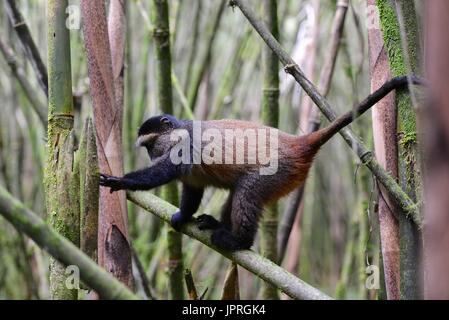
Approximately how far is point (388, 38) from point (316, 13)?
7.24 feet

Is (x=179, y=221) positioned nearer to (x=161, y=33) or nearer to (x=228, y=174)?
(x=228, y=174)

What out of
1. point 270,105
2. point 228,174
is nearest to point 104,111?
point 228,174

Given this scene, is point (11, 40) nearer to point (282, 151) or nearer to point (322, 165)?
point (282, 151)

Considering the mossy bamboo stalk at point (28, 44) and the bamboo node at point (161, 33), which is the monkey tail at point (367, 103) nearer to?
the bamboo node at point (161, 33)

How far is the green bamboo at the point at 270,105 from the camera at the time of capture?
121 inches

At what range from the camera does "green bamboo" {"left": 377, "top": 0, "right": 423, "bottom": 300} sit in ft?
5.82

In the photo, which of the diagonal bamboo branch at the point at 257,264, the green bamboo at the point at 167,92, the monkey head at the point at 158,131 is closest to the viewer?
the diagonal bamboo branch at the point at 257,264

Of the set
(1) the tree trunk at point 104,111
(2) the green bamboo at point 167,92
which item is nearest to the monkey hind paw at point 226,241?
(1) the tree trunk at point 104,111

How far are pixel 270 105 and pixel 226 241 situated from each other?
99 cm

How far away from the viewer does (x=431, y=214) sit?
814 millimetres

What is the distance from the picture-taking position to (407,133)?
1.87m

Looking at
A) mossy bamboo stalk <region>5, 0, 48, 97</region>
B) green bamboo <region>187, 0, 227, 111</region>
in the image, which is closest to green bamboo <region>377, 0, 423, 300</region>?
mossy bamboo stalk <region>5, 0, 48, 97</region>

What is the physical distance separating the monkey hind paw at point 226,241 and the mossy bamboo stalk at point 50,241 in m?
1.23

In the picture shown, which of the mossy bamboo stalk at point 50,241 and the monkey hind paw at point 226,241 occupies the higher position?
the monkey hind paw at point 226,241
